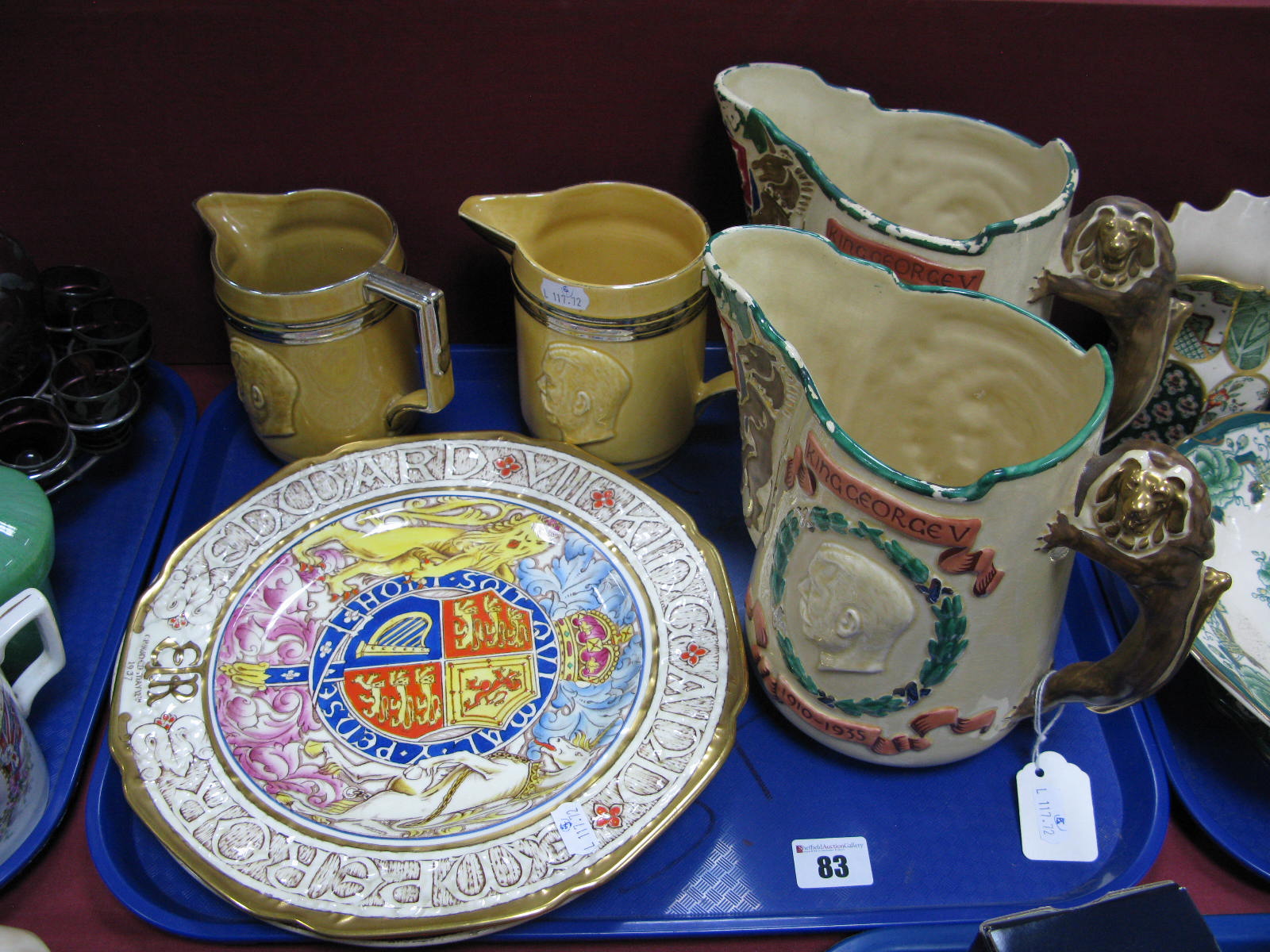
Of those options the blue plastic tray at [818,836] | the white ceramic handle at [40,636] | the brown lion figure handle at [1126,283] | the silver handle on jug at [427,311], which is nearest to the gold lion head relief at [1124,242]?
the brown lion figure handle at [1126,283]

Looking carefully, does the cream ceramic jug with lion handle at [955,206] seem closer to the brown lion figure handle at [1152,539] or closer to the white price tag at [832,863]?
the brown lion figure handle at [1152,539]

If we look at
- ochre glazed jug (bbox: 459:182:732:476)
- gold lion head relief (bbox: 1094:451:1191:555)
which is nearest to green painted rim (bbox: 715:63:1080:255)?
ochre glazed jug (bbox: 459:182:732:476)

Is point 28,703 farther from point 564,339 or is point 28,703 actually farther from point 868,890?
point 868,890

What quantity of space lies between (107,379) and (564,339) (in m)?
0.41

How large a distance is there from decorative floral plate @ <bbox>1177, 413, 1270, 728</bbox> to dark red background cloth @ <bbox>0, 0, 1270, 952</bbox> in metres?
0.17

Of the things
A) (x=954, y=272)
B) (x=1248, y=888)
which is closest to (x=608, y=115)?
(x=954, y=272)

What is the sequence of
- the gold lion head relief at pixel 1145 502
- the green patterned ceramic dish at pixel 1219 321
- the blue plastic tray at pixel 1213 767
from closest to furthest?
the gold lion head relief at pixel 1145 502, the blue plastic tray at pixel 1213 767, the green patterned ceramic dish at pixel 1219 321

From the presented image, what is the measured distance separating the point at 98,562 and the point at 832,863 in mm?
623

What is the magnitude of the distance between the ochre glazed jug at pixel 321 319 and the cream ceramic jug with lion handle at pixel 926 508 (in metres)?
0.28

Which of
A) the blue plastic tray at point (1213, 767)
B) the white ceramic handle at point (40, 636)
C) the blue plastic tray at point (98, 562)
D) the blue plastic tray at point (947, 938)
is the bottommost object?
the blue plastic tray at point (947, 938)

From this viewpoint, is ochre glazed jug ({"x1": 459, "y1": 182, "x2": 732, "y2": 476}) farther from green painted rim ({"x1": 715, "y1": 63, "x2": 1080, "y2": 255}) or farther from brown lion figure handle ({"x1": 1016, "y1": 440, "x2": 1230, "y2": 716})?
brown lion figure handle ({"x1": 1016, "y1": 440, "x2": 1230, "y2": 716})

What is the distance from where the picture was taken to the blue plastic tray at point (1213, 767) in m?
0.68

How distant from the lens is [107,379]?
2.78ft

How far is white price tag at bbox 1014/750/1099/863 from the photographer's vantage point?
66 cm
